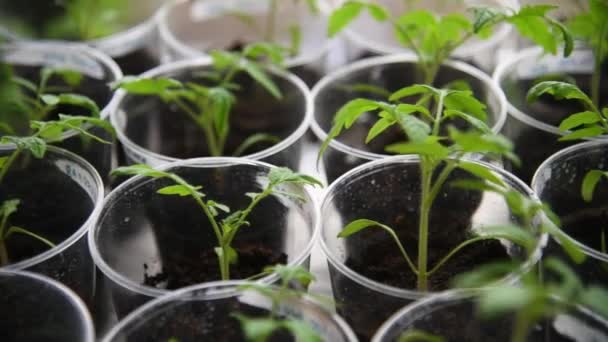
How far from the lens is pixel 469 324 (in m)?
0.81

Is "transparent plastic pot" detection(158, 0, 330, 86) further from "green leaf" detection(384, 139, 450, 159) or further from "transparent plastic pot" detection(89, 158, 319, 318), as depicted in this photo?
"green leaf" detection(384, 139, 450, 159)

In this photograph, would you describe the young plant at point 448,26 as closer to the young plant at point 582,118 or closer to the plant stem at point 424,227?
the young plant at point 582,118

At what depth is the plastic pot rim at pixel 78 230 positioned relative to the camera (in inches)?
34.9

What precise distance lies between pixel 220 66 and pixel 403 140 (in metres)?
0.33

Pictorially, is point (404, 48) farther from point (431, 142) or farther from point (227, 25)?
point (431, 142)

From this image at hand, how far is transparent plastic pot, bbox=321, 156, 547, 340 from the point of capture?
958mm

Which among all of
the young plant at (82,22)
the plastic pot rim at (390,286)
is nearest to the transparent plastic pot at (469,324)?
the plastic pot rim at (390,286)

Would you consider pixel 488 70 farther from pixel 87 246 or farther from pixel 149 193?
pixel 87 246

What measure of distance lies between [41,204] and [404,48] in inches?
30.1

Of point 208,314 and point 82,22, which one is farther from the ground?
point 82,22

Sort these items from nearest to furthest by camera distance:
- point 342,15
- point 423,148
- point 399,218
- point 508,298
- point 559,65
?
point 508,298 → point 423,148 → point 399,218 → point 342,15 → point 559,65

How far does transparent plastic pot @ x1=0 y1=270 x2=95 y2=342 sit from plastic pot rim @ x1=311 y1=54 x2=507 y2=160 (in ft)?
1.43

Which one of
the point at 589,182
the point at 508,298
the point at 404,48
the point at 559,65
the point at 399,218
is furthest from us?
the point at 404,48

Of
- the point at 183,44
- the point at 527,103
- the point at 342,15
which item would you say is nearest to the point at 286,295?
the point at 342,15
